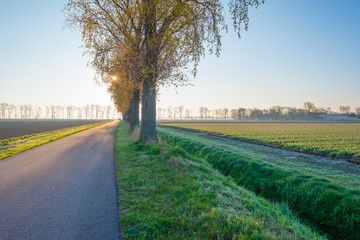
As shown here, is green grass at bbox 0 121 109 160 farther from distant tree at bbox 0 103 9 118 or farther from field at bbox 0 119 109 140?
distant tree at bbox 0 103 9 118

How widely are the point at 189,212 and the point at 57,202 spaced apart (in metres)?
3.39

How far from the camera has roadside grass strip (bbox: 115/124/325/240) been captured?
364 cm

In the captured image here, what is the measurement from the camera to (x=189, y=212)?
4.44 metres

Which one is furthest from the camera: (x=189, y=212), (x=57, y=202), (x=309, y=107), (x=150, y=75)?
(x=309, y=107)

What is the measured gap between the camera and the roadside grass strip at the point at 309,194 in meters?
5.57

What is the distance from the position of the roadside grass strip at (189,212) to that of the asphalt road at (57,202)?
0.43 m

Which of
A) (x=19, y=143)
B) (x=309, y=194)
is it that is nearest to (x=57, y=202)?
(x=309, y=194)

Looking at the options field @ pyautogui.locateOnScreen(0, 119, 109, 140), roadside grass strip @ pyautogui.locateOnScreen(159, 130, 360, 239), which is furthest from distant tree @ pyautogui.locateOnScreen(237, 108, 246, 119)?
roadside grass strip @ pyautogui.locateOnScreen(159, 130, 360, 239)

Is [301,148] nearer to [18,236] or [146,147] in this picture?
[146,147]

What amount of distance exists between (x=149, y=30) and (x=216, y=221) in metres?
10.8

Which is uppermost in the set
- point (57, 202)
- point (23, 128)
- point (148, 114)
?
point (148, 114)

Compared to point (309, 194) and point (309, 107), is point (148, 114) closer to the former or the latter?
point (309, 194)

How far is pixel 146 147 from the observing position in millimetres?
12039

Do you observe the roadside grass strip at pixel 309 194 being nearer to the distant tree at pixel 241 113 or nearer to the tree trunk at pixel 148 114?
the tree trunk at pixel 148 114
